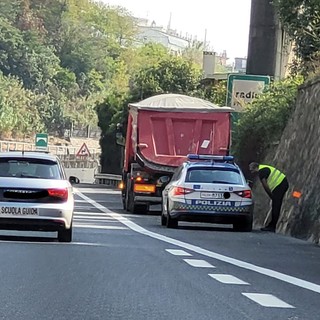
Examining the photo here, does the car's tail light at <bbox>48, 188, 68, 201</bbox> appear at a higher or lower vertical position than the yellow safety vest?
lower

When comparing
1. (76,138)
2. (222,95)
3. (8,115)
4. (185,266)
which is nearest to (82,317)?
(185,266)

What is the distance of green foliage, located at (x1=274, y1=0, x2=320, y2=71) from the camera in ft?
89.6

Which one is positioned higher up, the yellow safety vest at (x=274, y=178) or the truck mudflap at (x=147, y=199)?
the yellow safety vest at (x=274, y=178)

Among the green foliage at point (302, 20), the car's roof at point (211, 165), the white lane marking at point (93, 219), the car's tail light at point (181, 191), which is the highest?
the green foliage at point (302, 20)

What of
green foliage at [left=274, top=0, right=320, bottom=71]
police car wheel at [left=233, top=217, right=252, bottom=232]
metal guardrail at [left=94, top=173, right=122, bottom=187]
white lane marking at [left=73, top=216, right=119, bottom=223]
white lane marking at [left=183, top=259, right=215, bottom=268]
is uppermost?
green foliage at [left=274, top=0, right=320, bottom=71]

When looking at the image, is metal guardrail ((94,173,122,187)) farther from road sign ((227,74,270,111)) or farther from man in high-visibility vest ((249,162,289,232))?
man in high-visibility vest ((249,162,289,232))

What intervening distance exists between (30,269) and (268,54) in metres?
31.8

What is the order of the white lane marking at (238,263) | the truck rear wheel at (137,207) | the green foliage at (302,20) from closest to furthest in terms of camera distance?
1. the white lane marking at (238,263)
2. the green foliage at (302,20)
3. the truck rear wheel at (137,207)

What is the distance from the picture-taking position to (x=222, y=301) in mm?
10477

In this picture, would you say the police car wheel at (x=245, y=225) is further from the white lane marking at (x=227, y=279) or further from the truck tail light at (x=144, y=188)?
the white lane marking at (x=227, y=279)

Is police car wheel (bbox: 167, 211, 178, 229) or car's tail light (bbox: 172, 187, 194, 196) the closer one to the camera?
car's tail light (bbox: 172, 187, 194, 196)

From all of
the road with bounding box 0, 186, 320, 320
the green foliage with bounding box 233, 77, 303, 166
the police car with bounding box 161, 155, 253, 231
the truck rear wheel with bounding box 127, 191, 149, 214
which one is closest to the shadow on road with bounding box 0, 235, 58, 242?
the road with bounding box 0, 186, 320, 320

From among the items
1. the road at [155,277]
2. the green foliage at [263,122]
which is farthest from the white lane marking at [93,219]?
the green foliage at [263,122]

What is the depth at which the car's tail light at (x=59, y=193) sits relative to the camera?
695 inches
